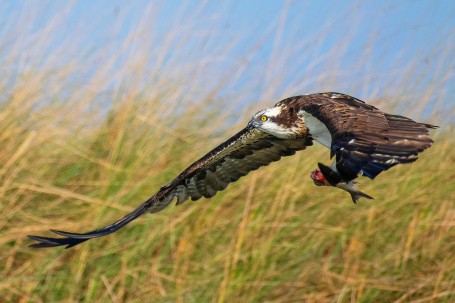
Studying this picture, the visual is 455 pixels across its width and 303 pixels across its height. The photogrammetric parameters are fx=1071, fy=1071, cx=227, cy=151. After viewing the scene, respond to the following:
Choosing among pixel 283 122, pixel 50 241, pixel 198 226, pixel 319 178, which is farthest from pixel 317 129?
pixel 198 226

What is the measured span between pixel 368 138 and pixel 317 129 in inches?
37.2

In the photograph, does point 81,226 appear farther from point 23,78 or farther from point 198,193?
point 23,78

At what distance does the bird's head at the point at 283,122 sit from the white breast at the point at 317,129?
55mm

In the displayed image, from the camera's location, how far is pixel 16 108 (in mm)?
7605

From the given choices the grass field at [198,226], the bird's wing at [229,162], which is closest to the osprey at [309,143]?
the bird's wing at [229,162]

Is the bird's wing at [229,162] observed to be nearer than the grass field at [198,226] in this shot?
Yes

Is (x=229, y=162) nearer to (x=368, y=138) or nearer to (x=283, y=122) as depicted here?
(x=283, y=122)

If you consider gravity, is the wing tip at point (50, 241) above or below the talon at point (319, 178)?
above

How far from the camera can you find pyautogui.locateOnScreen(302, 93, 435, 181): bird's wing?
4.13 meters

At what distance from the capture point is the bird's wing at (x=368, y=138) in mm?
4133

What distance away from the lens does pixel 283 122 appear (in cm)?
539

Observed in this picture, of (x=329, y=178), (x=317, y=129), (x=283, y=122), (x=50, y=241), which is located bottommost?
(x=329, y=178)

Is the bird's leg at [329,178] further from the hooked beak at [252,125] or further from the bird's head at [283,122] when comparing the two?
the hooked beak at [252,125]

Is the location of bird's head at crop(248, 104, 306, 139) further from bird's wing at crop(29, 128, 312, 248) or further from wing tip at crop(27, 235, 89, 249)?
wing tip at crop(27, 235, 89, 249)
